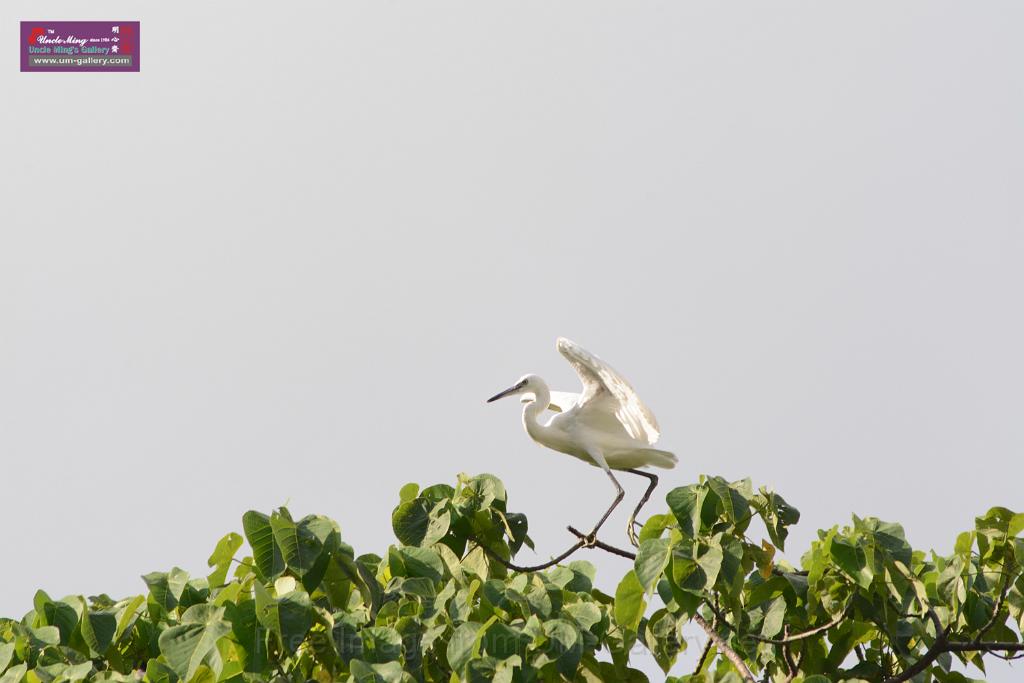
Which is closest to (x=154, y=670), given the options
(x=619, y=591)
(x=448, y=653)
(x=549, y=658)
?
(x=448, y=653)

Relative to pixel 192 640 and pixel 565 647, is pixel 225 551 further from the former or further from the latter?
pixel 565 647

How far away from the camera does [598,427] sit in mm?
7785

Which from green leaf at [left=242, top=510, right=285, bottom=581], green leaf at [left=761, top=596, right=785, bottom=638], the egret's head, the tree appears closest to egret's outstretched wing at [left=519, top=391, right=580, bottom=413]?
the egret's head

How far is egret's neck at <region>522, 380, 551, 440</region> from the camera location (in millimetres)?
7863

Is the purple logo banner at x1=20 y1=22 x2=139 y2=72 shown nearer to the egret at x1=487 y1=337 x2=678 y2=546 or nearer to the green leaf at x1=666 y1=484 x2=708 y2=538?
the egret at x1=487 y1=337 x2=678 y2=546

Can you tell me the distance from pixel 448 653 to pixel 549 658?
0.37 metres

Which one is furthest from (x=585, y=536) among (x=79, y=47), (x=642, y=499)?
(x=79, y=47)

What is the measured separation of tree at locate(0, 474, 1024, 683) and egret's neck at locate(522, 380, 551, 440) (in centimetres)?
215

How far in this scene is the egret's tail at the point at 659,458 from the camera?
25.1 feet

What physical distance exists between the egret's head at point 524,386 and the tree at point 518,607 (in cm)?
233

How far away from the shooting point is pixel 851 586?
5086mm

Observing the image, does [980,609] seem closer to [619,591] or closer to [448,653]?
[619,591]

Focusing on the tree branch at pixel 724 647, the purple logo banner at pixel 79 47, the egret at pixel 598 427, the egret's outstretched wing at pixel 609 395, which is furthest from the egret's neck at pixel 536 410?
the purple logo banner at pixel 79 47

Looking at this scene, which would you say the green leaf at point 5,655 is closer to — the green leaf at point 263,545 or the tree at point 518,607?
the tree at point 518,607
